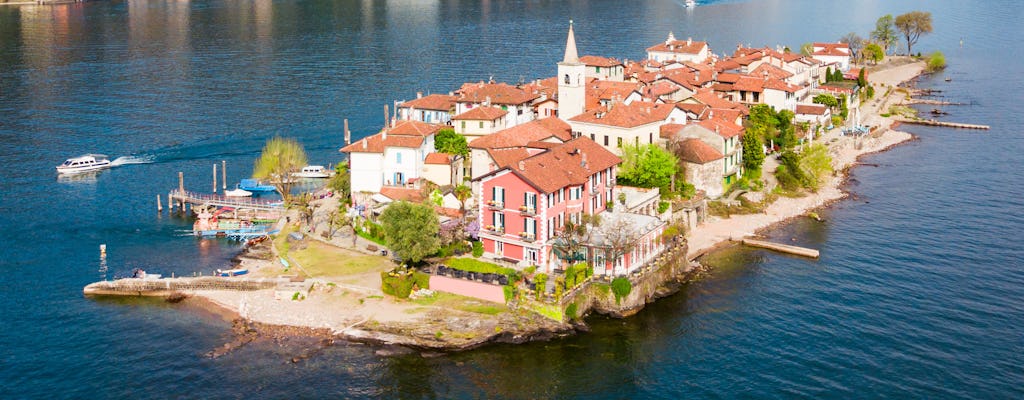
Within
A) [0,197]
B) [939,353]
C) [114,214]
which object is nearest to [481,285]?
[939,353]

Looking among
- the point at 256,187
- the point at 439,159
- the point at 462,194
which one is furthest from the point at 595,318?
the point at 256,187

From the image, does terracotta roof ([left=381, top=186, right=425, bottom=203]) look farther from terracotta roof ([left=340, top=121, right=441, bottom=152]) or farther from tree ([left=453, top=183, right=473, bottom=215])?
terracotta roof ([left=340, top=121, right=441, bottom=152])

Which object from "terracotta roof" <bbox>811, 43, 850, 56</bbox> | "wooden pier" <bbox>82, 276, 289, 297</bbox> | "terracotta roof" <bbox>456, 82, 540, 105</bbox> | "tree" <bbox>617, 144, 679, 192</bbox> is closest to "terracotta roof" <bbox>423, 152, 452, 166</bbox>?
"terracotta roof" <bbox>456, 82, 540, 105</bbox>

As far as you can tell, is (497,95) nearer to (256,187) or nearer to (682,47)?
(256,187)

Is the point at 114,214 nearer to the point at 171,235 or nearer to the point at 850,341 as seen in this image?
the point at 171,235

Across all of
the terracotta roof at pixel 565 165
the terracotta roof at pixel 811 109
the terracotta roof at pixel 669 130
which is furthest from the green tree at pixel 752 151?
the terracotta roof at pixel 811 109
